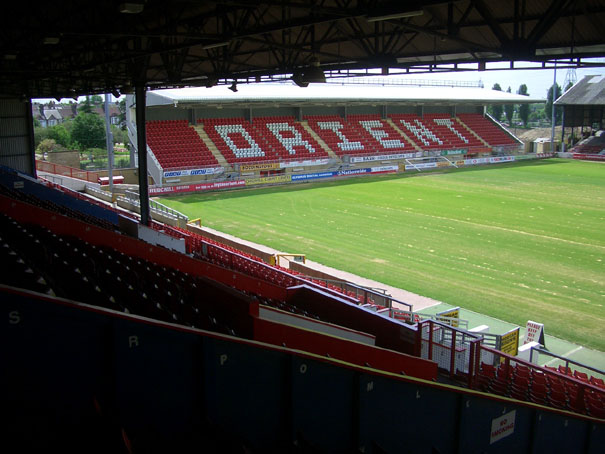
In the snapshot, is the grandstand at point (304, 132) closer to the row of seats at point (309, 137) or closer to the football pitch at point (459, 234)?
the row of seats at point (309, 137)

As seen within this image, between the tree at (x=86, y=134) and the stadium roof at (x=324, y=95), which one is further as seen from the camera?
the tree at (x=86, y=134)

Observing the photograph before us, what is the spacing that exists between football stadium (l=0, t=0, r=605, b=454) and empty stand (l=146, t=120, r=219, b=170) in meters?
0.56

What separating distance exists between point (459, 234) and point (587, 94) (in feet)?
160

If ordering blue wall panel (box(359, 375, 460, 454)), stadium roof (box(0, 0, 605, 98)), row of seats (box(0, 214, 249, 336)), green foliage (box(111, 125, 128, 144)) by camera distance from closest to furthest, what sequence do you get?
row of seats (box(0, 214, 249, 336))
blue wall panel (box(359, 375, 460, 454))
stadium roof (box(0, 0, 605, 98))
green foliage (box(111, 125, 128, 144))

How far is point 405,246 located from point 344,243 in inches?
92.5

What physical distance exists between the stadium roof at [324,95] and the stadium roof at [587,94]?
390cm

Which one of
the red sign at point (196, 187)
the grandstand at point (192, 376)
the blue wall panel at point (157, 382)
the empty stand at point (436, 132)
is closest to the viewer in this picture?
the grandstand at point (192, 376)

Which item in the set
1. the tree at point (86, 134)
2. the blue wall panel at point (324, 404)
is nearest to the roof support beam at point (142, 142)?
the blue wall panel at point (324, 404)

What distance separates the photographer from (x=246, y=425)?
4375mm

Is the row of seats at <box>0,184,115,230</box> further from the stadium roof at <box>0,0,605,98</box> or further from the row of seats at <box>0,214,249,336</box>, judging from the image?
the row of seats at <box>0,214,249,336</box>

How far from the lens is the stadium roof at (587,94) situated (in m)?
61.0

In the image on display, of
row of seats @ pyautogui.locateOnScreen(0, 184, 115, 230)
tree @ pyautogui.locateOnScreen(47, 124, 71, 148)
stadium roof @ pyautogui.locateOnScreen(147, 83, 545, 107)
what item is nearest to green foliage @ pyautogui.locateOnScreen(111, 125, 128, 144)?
tree @ pyautogui.locateOnScreen(47, 124, 71, 148)

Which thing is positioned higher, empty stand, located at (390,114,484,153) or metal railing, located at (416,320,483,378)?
empty stand, located at (390,114,484,153)

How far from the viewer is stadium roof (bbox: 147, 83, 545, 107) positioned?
128 feet
